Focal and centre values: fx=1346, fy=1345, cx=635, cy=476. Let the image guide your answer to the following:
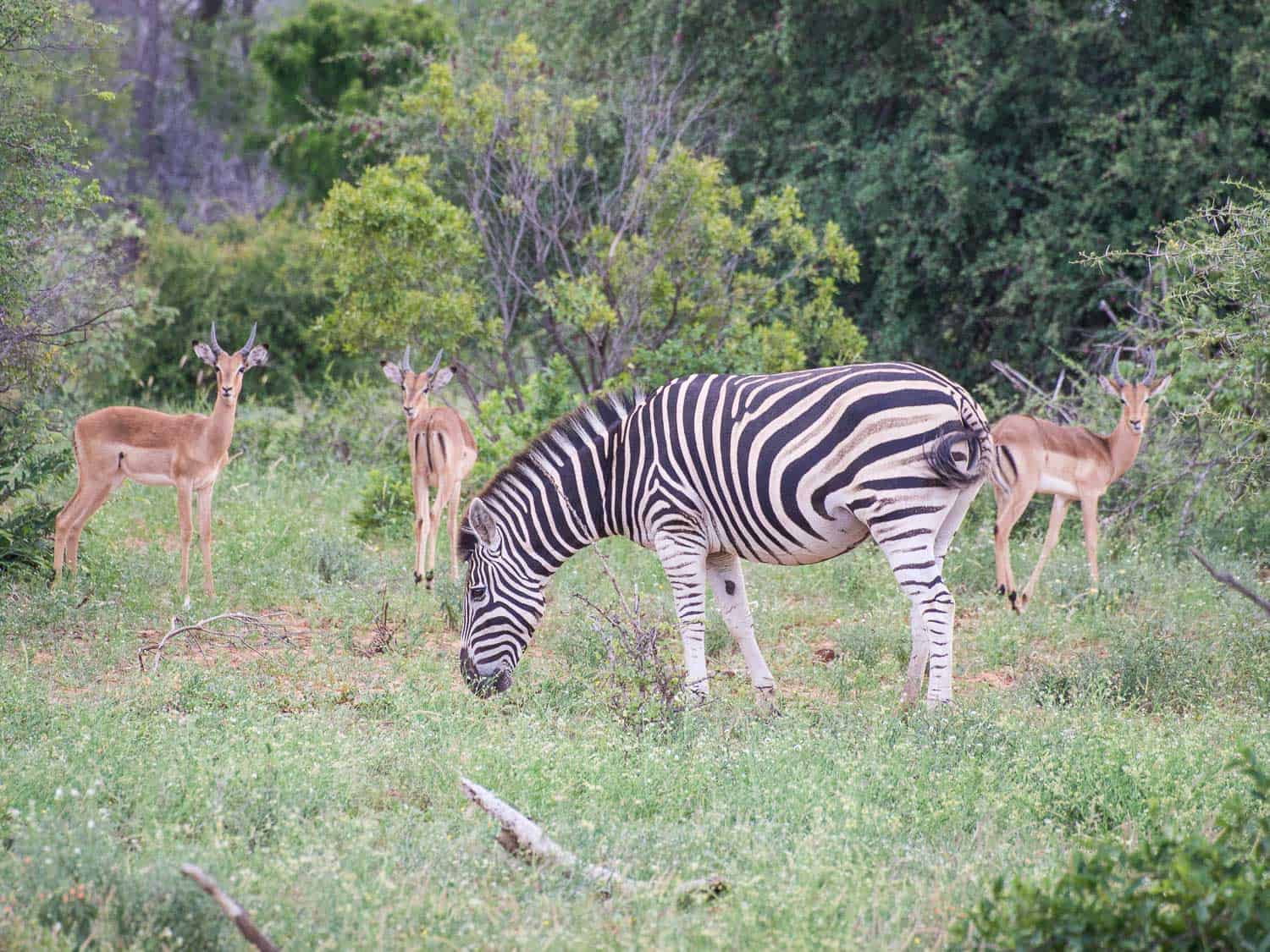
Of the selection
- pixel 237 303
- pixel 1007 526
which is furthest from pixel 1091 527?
pixel 237 303

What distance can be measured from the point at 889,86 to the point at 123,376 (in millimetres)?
9712

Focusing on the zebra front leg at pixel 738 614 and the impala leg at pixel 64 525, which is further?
the impala leg at pixel 64 525

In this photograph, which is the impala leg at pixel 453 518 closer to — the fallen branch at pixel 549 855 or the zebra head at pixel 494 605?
the zebra head at pixel 494 605

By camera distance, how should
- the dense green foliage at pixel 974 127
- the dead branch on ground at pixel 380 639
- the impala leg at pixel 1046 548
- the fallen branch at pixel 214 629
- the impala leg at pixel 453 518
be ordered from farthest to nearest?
the dense green foliage at pixel 974 127
the impala leg at pixel 453 518
the impala leg at pixel 1046 548
the dead branch on ground at pixel 380 639
the fallen branch at pixel 214 629

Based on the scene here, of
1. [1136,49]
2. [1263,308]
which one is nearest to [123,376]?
[1136,49]

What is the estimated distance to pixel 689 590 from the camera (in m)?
7.16

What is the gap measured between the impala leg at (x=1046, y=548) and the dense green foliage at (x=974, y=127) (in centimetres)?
377

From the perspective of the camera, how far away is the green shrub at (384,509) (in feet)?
37.2

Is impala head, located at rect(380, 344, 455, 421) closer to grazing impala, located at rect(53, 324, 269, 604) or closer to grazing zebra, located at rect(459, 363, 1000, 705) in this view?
grazing impala, located at rect(53, 324, 269, 604)

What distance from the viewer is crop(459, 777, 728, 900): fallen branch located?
176 inches

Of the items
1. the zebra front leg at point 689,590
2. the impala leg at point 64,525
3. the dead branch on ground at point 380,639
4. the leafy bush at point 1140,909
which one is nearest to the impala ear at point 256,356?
the impala leg at point 64,525

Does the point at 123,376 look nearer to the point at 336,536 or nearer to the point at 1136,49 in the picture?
the point at 336,536

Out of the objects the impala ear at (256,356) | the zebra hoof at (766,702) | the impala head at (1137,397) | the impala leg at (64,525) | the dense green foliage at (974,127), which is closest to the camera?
the zebra hoof at (766,702)

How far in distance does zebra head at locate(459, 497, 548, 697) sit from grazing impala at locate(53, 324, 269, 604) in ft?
8.18
